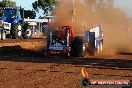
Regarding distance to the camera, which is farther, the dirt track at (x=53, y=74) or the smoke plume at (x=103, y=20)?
the smoke plume at (x=103, y=20)

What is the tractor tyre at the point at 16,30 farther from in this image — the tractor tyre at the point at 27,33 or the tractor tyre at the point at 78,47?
the tractor tyre at the point at 78,47

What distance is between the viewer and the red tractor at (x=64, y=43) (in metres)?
18.5

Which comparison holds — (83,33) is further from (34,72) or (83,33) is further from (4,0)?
(4,0)

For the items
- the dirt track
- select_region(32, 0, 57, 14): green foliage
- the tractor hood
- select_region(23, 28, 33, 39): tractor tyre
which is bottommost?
the dirt track

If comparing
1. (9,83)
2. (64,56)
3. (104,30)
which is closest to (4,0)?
(104,30)

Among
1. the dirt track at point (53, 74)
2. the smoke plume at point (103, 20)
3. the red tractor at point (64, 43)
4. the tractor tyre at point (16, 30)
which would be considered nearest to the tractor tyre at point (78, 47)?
the red tractor at point (64, 43)

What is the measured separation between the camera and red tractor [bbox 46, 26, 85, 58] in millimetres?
18516

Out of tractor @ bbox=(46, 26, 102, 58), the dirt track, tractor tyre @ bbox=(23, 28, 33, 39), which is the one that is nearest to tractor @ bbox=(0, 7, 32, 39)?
tractor tyre @ bbox=(23, 28, 33, 39)

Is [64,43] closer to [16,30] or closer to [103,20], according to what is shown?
[103,20]

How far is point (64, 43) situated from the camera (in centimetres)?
1870

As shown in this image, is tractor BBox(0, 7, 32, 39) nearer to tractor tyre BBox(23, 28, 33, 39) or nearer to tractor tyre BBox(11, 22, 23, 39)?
tractor tyre BBox(11, 22, 23, 39)

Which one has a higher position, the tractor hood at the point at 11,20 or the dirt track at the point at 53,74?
the tractor hood at the point at 11,20

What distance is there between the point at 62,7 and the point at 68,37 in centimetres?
511

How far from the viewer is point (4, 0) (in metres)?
92.4
